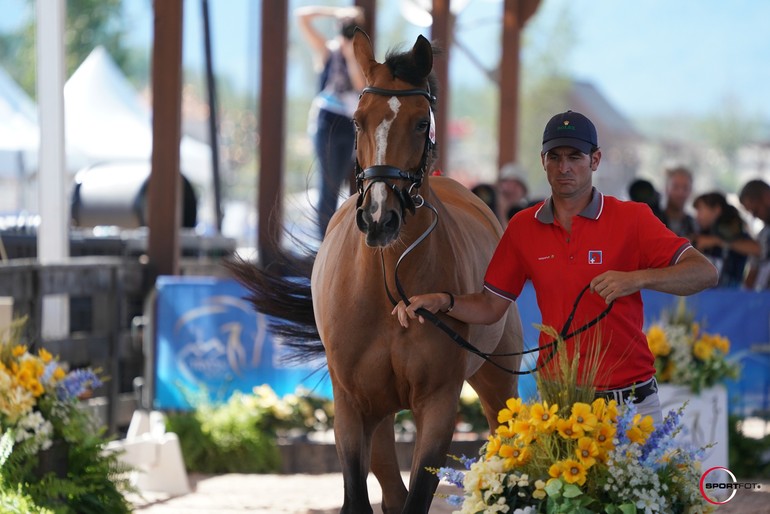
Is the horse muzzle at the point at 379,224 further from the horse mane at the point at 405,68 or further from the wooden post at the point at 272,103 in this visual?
the wooden post at the point at 272,103

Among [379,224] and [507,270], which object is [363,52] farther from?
[507,270]

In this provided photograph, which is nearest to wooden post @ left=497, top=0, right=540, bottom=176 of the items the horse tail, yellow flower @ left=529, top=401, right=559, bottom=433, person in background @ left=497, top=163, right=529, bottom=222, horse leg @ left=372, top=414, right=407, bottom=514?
person in background @ left=497, top=163, right=529, bottom=222

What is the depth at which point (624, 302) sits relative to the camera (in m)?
4.40

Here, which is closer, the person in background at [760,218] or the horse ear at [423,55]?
the horse ear at [423,55]

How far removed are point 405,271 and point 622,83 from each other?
108678mm

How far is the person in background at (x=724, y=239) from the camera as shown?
941 centimetres

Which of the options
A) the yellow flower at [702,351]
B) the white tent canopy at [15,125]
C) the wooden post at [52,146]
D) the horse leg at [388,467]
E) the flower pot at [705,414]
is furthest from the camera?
the white tent canopy at [15,125]

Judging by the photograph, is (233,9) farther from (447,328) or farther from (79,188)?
(447,328)

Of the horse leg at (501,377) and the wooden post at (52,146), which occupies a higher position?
the wooden post at (52,146)

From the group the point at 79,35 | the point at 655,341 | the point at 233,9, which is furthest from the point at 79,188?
the point at 233,9

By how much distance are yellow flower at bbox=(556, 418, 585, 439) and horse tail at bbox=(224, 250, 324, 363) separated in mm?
2278

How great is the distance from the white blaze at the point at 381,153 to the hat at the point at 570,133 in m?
0.55

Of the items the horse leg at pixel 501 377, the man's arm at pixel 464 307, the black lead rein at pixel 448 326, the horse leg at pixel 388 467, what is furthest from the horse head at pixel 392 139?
the horse leg at pixel 501 377

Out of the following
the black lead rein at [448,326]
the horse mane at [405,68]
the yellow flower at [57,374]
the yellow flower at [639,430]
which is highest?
the horse mane at [405,68]
